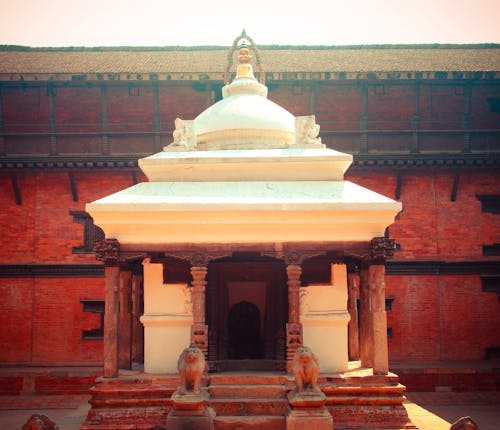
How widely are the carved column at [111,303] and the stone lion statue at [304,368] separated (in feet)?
9.42

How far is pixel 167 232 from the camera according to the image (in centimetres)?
1001

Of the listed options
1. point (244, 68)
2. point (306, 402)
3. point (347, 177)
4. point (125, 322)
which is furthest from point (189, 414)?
point (347, 177)

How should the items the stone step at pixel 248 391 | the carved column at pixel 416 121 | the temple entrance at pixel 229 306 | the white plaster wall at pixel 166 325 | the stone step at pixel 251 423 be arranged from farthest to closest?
the carved column at pixel 416 121 < the temple entrance at pixel 229 306 < the white plaster wall at pixel 166 325 < the stone step at pixel 248 391 < the stone step at pixel 251 423

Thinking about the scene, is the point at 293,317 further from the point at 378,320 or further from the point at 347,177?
the point at 347,177

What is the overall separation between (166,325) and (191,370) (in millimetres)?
1818

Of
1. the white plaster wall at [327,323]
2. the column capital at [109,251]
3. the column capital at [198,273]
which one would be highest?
the column capital at [109,251]

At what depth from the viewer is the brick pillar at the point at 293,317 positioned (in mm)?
9656

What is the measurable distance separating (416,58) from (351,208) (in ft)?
46.3

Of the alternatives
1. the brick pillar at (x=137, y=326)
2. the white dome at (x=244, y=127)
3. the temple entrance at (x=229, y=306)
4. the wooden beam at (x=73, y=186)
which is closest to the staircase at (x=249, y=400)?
the temple entrance at (x=229, y=306)

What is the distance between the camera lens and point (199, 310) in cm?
977

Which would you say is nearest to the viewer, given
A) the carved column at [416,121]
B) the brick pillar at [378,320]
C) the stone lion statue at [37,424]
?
the stone lion statue at [37,424]

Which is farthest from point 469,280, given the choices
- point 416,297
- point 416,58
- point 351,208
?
point 351,208

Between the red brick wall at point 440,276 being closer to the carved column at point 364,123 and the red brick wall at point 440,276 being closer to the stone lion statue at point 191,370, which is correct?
the carved column at point 364,123

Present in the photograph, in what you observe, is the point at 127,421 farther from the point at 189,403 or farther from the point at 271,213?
the point at 271,213
